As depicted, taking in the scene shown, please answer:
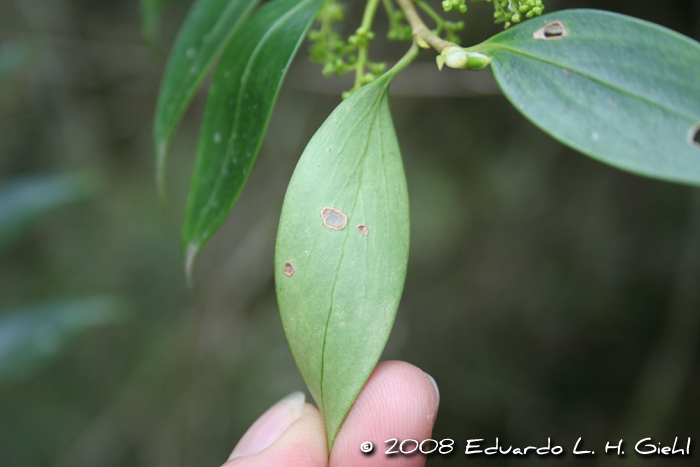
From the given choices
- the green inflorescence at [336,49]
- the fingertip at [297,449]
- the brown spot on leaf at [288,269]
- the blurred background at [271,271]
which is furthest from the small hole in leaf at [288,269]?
the blurred background at [271,271]

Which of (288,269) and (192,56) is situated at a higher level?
(192,56)

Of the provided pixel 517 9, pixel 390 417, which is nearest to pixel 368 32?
pixel 517 9

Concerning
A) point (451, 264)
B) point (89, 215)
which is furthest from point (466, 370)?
point (89, 215)

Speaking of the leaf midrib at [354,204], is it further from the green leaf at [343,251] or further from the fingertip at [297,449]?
the fingertip at [297,449]

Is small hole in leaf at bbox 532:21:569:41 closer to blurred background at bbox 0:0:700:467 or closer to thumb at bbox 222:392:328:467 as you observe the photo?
thumb at bbox 222:392:328:467

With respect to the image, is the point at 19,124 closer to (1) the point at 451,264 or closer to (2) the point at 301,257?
(1) the point at 451,264

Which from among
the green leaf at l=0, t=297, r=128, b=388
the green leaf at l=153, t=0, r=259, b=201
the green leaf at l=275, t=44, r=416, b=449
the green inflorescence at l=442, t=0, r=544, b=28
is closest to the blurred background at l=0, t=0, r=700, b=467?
the green leaf at l=0, t=297, r=128, b=388

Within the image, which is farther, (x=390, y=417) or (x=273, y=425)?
(x=273, y=425)

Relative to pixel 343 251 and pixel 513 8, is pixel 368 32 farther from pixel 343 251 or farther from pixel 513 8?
pixel 343 251
